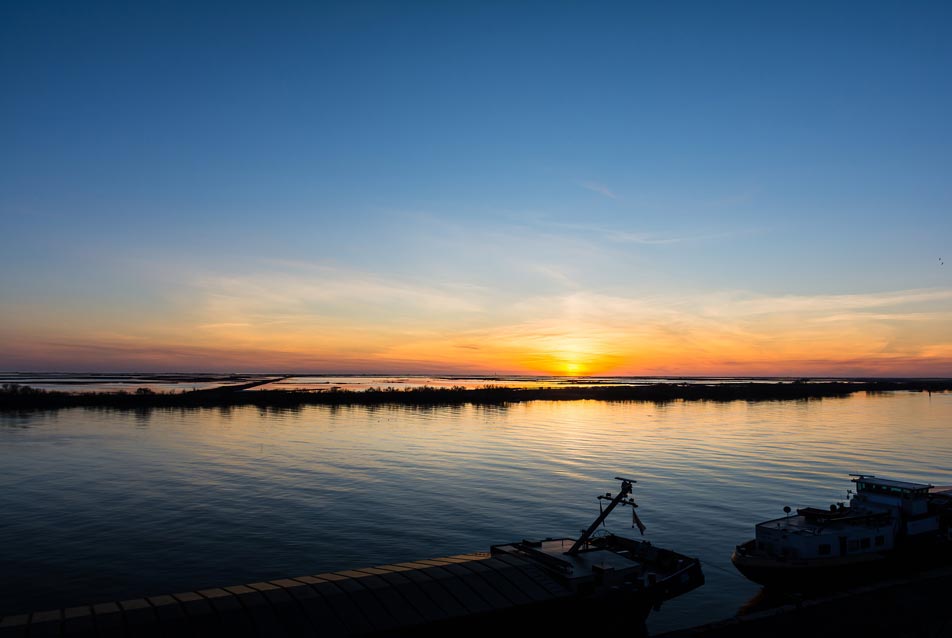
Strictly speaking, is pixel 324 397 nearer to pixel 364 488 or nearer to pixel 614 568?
pixel 364 488

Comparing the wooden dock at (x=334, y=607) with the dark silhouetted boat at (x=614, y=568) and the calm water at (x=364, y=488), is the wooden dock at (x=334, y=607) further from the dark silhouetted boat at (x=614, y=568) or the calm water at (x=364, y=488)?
the calm water at (x=364, y=488)

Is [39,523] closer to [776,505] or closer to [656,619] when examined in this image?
[656,619]

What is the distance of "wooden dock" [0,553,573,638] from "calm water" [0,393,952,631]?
11.0 meters

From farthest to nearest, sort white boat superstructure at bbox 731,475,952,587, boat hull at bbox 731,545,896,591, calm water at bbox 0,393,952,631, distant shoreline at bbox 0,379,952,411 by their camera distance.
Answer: distant shoreline at bbox 0,379,952,411 < calm water at bbox 0,393,952,631 < white boat superstructure at bbox 731,475,952,587 < boat hull at bbox 731,545,896,591

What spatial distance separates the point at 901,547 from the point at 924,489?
4608 millimetres

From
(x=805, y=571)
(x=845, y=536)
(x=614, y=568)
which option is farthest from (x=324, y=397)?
(x=614, y=568)

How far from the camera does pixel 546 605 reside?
2475 cm

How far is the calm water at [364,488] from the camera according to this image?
37156mm

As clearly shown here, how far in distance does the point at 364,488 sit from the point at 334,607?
1441 inches

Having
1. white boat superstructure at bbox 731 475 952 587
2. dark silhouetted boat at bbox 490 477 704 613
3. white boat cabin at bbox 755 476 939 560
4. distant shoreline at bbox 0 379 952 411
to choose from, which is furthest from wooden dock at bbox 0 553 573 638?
distant shoreline at bbox 0 379 952 411

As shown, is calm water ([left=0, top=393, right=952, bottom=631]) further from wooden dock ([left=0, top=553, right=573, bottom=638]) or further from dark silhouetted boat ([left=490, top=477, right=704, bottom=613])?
wooden dock ([left=0, top=553, right=573, bottom=638])

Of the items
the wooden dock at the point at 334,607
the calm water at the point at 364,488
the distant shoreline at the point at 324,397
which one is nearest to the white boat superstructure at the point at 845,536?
the calm water at the point at 364,488

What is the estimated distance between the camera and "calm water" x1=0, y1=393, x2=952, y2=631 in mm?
37156

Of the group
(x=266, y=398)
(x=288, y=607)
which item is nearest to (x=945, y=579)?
(x=288, y=607)
